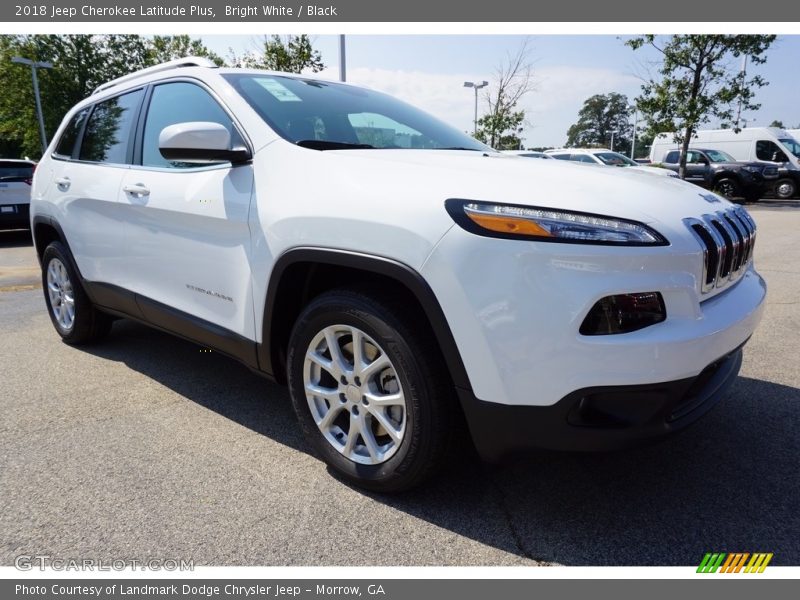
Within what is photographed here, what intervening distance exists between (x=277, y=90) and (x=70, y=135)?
2127 mm

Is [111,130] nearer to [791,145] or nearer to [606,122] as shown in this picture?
[791,145]

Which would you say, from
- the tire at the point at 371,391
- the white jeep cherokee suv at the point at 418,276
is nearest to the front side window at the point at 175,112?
the white jeep cherokee suv at the point at 418,276

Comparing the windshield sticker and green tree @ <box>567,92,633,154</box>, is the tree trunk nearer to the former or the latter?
the windshield sticker

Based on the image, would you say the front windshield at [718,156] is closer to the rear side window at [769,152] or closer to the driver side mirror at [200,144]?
the rear side window at [769,152]

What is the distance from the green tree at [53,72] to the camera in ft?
103

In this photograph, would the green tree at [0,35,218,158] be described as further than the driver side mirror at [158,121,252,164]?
Yes

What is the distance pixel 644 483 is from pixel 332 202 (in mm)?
1633

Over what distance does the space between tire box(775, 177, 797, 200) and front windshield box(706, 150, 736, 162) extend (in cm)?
155

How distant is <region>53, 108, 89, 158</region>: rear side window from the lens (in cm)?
402

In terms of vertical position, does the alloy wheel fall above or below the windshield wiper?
below

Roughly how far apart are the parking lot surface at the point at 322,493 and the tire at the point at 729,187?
17.3 meters

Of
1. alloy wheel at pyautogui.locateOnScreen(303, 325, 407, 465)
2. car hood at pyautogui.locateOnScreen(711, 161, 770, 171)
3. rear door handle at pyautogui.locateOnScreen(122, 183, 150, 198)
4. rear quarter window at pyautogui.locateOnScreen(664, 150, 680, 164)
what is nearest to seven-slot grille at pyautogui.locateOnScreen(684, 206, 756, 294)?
alloy wheel at pyautogui.locateOnScreen(303, 325, 407, 465)

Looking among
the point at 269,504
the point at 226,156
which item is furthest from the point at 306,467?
the point at 226,156

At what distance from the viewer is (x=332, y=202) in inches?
84.2
